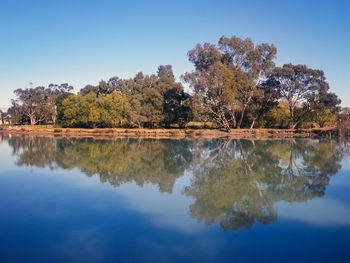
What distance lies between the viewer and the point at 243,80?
140 feet

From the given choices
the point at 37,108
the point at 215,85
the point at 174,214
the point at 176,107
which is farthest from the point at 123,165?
the point at 37,108

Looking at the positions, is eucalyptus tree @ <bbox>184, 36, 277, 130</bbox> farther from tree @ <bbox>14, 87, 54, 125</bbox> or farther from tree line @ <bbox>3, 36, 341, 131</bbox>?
tree @ <bbox>14, 87, 54, 125</bbox>

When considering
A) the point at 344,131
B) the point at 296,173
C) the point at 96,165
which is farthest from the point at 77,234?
the point at 344,131

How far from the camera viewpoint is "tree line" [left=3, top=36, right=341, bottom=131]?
41.3 m

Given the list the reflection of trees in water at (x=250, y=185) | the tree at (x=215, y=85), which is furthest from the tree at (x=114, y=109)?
the reflection of trees in water at (x=250, y=185)

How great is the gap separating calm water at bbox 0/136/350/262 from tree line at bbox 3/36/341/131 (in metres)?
27.5

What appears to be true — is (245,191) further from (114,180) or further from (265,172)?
(114,180)

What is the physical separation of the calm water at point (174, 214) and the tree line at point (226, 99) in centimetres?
2749

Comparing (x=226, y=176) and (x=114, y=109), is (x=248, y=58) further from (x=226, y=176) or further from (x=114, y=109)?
(x=226, y=176)

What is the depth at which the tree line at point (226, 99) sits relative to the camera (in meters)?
41.3

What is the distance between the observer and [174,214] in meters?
8.00

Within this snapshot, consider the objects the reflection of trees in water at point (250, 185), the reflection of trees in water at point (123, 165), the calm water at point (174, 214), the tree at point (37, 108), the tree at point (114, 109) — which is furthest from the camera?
the tree at point (37, 108)

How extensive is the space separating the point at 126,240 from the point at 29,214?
3411 mm

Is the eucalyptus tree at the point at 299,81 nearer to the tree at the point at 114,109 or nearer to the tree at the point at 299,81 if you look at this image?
the tree at the point at 299,81
